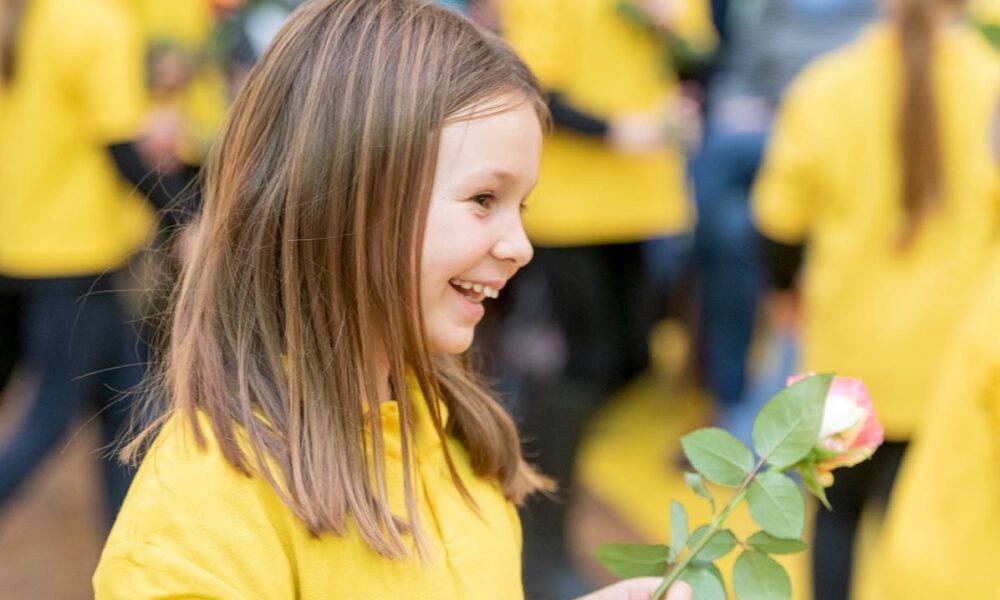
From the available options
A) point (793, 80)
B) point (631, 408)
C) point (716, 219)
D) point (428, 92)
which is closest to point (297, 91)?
point (428, 92)

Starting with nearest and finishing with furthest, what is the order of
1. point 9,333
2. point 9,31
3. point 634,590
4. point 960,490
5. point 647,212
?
1. point 634,590
2. point 960,490
3. point 9,31
4. point 9,333
5. point 647,212

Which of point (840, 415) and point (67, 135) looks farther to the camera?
point (67, 135)

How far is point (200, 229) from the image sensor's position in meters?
1.41

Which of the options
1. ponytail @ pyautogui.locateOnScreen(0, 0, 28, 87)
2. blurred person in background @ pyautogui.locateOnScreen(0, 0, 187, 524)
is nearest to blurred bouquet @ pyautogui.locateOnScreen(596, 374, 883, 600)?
blurred person in background @ pyautogui.locateOnScreen(0, 0, 187, 524)

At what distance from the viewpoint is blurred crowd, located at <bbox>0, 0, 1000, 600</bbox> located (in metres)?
2.22

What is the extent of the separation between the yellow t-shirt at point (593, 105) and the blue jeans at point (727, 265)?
69 centimetres

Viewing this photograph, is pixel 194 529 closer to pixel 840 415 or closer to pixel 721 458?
pixel 721 458

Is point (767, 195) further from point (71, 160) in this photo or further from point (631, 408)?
point (631, 408)

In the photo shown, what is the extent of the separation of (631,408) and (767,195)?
6.19ft

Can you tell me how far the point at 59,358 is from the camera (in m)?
3.10

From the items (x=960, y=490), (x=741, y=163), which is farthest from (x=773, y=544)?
(x=741, y=163)

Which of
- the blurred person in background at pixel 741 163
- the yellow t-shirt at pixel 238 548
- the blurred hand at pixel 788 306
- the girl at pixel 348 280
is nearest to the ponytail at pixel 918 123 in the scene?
the blurred hand at pixel 788 306

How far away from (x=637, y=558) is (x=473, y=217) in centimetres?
38

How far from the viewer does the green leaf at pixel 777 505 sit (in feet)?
4.20
